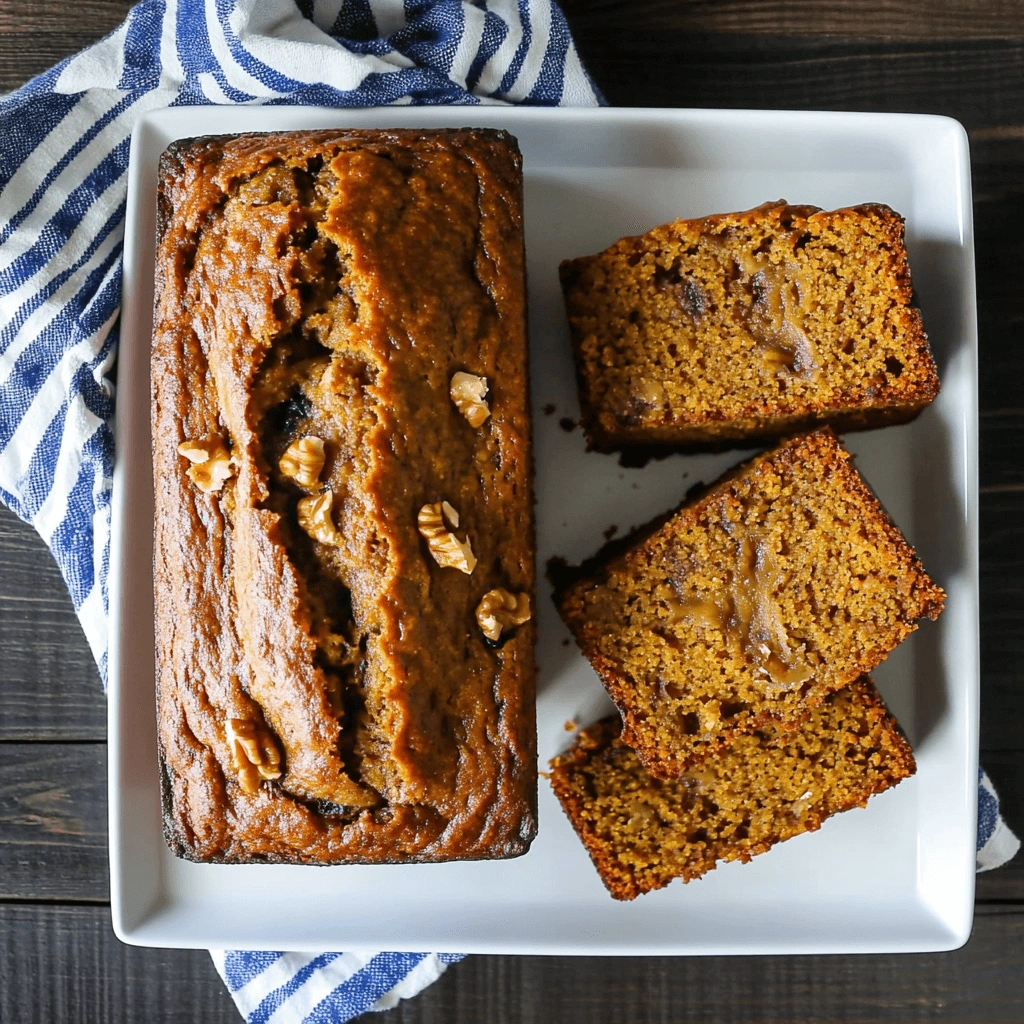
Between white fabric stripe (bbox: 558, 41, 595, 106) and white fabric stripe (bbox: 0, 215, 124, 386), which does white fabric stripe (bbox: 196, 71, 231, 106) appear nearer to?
white fabric stripe (bbox: 0, 215, 124, 386)

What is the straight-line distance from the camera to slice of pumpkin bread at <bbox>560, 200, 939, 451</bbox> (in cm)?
204

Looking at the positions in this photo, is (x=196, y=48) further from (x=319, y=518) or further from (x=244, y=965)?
(x=244, y=965)

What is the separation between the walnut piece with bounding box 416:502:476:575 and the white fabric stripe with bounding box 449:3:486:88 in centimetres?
116

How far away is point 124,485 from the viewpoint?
2.12 metres

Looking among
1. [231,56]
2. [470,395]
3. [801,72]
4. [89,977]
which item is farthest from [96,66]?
[89,977]

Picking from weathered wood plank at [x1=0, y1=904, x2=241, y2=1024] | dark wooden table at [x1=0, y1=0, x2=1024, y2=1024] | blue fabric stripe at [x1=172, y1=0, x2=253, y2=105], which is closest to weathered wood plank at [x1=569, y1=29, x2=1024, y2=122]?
dark wooden table at [x1=0, y1=0, x2=1024, y2=1024]

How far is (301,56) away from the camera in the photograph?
2133mm

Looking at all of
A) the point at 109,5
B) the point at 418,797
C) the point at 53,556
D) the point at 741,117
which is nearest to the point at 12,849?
the point at 53,556

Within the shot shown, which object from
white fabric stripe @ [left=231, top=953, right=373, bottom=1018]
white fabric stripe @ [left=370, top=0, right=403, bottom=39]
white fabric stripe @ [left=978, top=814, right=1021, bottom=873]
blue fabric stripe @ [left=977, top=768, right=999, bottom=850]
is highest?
white fabric stripe @ [left=370, top=0, right=403, bottom=39]

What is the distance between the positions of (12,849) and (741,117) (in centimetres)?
263

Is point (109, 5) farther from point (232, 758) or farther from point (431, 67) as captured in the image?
point (232, 758)

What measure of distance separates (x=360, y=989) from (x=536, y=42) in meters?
2.38

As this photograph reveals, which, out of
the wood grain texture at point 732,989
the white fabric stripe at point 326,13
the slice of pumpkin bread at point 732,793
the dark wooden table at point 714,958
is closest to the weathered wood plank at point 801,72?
the dark wooden table at point 714,958

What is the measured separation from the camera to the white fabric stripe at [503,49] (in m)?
2.20
